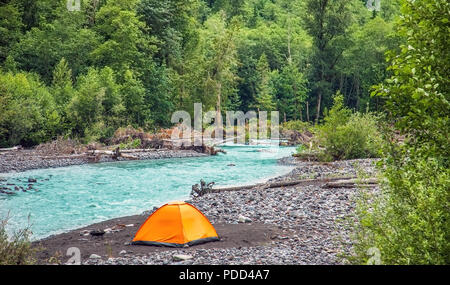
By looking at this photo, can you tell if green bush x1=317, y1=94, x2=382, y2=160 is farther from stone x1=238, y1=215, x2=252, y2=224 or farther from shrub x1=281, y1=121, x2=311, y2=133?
shrub x1=281, y1=121, x2=311, y2=133

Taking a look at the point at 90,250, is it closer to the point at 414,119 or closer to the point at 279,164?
the point at 414,119

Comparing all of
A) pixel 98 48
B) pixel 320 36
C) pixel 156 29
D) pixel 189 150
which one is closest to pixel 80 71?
pixel 98 48

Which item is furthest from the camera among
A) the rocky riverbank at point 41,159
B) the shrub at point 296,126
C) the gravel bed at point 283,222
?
the shrub at point 296,126

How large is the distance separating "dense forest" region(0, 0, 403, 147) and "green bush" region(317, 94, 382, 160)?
14.2m

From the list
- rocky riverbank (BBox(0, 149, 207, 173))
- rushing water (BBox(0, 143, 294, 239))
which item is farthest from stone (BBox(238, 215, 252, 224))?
rocky riverbank (BBox(0, 149, 207, 173))

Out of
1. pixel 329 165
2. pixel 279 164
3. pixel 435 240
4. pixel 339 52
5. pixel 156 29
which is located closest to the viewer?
pixel 435 240

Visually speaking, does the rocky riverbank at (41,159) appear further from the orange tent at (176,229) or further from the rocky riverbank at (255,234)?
the orange tent at (176,229)

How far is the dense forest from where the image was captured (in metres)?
27.6

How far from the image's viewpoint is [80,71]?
37.2 metres

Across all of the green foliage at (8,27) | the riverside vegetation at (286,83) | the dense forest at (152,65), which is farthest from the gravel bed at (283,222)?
the green foliage at (8,27)

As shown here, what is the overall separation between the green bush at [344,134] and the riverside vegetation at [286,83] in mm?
56

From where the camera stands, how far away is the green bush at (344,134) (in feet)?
64.4

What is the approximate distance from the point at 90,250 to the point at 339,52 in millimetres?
44021

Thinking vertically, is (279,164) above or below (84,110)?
Result: below
